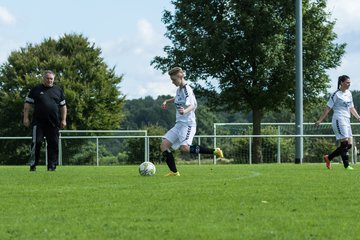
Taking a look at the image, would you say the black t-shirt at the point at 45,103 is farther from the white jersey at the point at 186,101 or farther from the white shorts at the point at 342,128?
the white shorts at the point at 342,128

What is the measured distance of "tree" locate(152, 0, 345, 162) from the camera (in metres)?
36.2

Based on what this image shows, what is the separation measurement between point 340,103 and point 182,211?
376 inches

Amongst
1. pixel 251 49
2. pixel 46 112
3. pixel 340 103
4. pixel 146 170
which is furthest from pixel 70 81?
pixel 146 170

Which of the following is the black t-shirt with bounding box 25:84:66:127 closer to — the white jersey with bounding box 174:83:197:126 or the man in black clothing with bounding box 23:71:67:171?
the man in black clothing with bounding box 23:71:67:171

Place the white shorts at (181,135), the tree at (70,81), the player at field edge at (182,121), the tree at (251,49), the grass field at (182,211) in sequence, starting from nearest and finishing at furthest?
the grass field at (182,211) < the player at field edge at (182,121) < the white shorts at (181,135) < the tree at (251,49) < the tree at (70,81)

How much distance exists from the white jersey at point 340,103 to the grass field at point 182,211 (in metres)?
5.40

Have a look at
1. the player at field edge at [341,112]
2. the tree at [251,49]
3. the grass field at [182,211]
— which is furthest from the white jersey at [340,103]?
the tree at [251,49]

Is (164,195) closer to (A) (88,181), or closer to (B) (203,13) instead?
(A) (88,181)

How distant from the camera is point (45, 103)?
15070 millimetres

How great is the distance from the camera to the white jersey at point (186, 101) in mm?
12844

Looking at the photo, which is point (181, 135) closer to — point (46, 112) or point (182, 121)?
point (182, 121)

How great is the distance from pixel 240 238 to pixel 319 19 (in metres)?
33.4

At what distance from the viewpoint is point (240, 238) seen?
5434 mm

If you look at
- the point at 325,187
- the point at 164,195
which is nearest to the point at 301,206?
the point at 164,195
